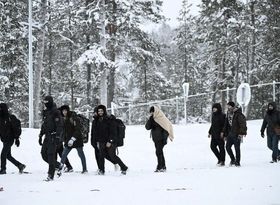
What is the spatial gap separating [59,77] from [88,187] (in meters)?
30.2

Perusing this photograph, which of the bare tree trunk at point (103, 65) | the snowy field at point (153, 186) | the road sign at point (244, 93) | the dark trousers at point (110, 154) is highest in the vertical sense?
the bare tree trunk at point (103, 65)

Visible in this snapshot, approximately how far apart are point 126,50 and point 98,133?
46.1 feet

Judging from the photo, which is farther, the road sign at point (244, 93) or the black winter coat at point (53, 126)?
the road sign at point (244, 93)

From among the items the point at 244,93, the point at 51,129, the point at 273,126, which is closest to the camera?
the point at 51,129

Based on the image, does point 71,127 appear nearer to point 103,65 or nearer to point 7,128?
point 7,128

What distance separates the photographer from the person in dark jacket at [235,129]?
1246 cm

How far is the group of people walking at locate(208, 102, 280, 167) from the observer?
12.5 meters

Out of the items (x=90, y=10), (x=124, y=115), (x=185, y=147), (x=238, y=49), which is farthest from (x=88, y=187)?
(x=238, y=49)

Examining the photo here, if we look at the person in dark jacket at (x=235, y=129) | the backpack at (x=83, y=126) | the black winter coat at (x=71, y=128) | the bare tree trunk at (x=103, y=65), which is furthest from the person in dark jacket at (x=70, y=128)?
the bare tree trunk at (x=103, y=65)

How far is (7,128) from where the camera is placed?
11719mm

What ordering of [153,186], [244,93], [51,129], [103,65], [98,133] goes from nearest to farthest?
[153,186] → [51,129] → [98,133] → [244,93] → [103,65]

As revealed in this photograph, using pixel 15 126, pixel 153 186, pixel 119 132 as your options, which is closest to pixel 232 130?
pixel 119 132

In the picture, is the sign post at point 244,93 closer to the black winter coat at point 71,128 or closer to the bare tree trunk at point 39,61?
the black winter coat at point 71,128

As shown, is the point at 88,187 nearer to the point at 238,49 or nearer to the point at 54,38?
the point at 54,38
